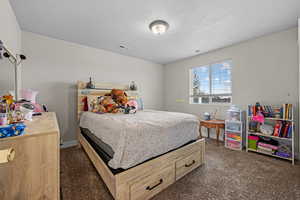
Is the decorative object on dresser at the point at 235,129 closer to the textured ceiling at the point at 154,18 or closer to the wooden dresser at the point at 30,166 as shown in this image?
the textured ceiling at the point at 154,18

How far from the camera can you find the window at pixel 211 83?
3129mm

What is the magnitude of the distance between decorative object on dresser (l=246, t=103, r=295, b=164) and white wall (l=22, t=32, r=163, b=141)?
3287mm

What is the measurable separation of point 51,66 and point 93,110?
1.28 meters

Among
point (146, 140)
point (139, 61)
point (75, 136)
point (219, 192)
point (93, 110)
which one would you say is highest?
point (139, 61)

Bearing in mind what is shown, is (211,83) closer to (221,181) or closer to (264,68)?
(264,68)

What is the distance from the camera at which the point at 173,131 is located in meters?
1.61

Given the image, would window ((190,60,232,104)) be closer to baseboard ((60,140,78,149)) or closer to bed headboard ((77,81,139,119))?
bed headboard ((77,81,139,119))

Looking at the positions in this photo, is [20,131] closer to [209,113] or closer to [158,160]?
[158,160]

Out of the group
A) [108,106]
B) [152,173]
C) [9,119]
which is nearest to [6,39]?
[9,119]

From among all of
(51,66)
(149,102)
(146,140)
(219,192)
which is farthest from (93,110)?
(219,192)

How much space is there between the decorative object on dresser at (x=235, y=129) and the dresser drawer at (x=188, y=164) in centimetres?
122

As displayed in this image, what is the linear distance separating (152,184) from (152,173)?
12 centimetres

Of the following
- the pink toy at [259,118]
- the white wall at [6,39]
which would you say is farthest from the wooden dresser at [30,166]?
the pink toy at [259,118]

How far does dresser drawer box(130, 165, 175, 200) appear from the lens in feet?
4.05
